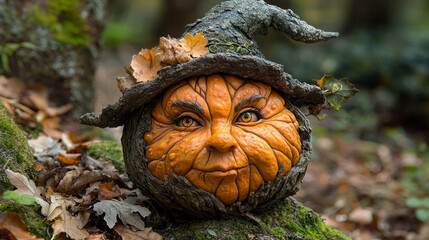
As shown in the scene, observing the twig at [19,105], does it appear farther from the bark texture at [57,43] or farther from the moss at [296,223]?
the moss at [296,223]

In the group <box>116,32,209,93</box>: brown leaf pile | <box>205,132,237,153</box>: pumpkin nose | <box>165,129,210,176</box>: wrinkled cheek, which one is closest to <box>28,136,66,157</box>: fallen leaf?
<box>116,32,209,93</box>: brown leaf pile

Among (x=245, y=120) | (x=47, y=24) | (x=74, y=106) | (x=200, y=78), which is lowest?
(x=245, y=120)

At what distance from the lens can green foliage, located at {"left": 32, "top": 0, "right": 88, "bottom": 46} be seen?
517 centimetres

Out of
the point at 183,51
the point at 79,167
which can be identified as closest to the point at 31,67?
the point at 79,167

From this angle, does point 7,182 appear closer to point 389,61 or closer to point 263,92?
point 263,92

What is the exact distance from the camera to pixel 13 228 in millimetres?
2158

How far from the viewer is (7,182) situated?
2.61 meters

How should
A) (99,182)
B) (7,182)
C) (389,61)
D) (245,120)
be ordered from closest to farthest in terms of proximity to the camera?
(7,182) → (245,120) → (99,182) → (389,61)

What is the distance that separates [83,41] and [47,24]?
463 millimetres

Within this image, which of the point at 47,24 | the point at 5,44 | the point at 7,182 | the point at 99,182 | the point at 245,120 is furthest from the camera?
the point at 47,24

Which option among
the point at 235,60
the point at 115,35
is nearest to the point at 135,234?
the point at 235,60

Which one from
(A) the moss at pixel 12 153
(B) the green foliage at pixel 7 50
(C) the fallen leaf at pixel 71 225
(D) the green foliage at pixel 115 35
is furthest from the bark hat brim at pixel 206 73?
(D) the green foliage at pixel 115 35

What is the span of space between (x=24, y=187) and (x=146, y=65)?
105 centimetres

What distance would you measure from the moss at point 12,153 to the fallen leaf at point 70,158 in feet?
0.92
